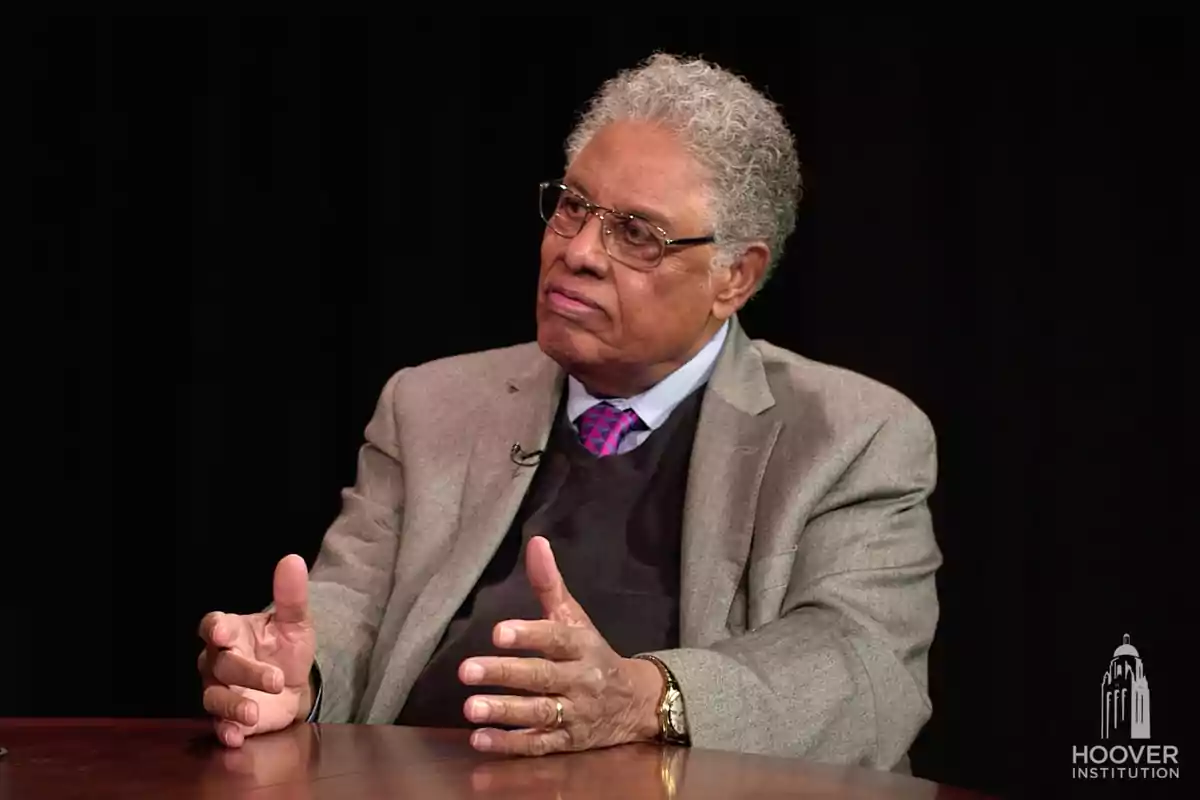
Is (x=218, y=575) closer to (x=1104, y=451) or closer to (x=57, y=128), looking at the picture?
(x=57, y=128)

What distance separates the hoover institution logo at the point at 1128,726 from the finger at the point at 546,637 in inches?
58.6

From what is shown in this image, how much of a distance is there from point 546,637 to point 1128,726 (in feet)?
5.22

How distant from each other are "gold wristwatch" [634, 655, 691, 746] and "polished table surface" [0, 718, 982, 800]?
0.22 ft

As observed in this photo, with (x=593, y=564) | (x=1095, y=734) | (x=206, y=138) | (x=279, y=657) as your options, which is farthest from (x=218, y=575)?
(x=1095, y=734)

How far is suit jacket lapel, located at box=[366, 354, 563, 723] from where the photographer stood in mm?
2396

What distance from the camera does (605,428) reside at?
2.61m

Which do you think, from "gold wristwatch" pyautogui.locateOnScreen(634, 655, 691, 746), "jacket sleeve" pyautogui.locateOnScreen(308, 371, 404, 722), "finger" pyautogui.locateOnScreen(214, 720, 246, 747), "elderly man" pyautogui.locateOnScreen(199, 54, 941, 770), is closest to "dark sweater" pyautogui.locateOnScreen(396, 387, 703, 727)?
"elderly man" pyautogui.locateOnScreen(199, 54, 941, 770)

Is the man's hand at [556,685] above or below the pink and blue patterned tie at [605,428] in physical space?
below

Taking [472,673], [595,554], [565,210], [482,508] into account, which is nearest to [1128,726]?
[595,554]

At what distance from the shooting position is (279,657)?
205 cm

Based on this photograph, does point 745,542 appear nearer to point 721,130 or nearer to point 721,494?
point 721,494

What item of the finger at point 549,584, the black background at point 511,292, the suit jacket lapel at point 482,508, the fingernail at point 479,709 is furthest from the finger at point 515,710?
the black background at point 511,292

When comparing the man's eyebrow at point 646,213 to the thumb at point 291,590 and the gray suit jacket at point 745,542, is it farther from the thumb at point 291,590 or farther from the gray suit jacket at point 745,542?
the thumb at point 291,590

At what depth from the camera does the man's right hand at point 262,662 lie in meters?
1.92
